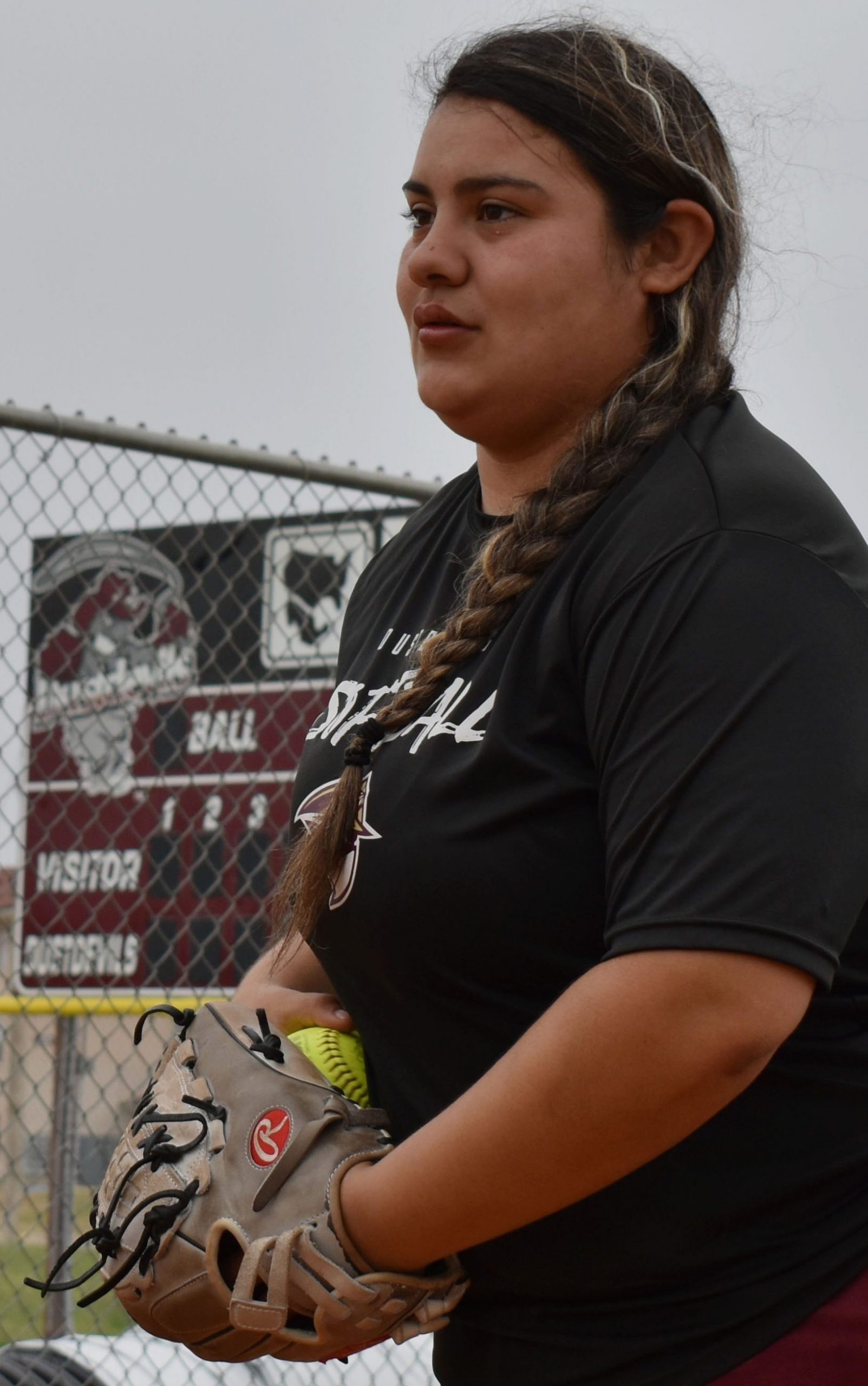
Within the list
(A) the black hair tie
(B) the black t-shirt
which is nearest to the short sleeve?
(B) the black t-shirt

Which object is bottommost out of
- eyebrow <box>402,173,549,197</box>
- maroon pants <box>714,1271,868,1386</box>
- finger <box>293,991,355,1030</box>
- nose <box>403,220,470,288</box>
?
maroon pants <box>714,1271,868,1386</box>

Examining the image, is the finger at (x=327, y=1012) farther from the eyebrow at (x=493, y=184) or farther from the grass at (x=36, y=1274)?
the grass at (x=36, y=1274)

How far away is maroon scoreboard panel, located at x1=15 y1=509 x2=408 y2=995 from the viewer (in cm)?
405

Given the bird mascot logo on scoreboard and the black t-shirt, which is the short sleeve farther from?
the bird mascot logo on scoreboard

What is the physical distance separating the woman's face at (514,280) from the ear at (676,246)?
19 mm

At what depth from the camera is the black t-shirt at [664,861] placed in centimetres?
112

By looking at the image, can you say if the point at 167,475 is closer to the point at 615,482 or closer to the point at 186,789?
the point at 186,789

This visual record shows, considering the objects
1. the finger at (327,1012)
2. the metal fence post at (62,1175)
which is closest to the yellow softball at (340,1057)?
the finger at (327,1012)

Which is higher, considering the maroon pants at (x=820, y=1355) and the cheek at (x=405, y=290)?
the cheek at (x=405, y=290)

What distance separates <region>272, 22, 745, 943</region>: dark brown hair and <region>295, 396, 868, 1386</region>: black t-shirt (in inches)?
0.9

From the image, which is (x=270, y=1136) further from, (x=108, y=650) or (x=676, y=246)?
(x=108, y=650)

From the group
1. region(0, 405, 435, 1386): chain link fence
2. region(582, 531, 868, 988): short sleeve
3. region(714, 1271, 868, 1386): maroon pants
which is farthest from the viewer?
region(0, 405, 435, 1386): chain link fence

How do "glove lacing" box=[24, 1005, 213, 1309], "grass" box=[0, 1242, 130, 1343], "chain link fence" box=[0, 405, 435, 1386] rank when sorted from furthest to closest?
"grass" box=[0, 1242, 130, 1343]
"chain link fence" box=[0, 405, 435, 1386]
"glove lacing" box=[24, 1005, 213, 1309]

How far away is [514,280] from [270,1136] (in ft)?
2.64
